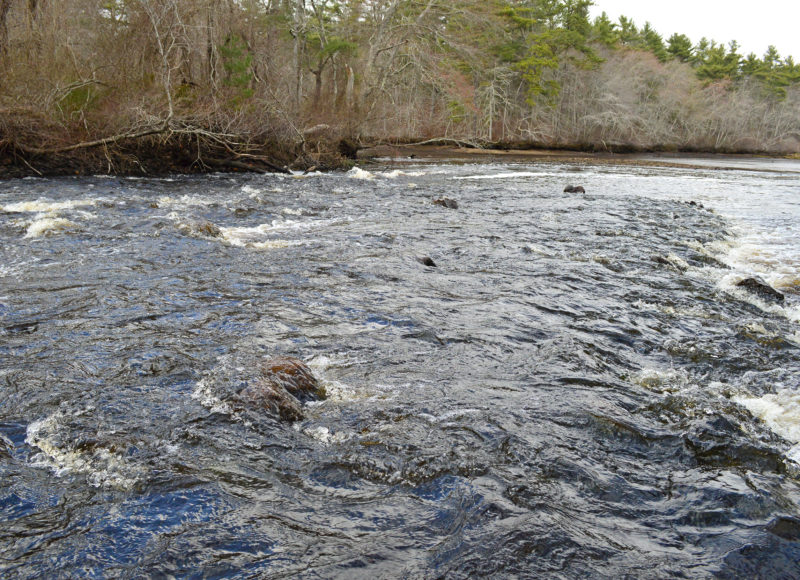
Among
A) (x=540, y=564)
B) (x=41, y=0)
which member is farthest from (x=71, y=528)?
(x=41, y=0)

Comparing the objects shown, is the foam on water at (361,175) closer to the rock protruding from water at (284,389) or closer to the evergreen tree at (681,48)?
the rock protruding from water at (284,389)

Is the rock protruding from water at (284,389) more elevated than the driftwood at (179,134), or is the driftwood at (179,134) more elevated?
the driftwood at (179,134)

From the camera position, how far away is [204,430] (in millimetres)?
3645

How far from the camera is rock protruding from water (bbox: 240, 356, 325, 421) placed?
390 centimetres

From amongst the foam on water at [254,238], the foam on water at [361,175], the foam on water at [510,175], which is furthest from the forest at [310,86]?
the foam on water at [254,238]

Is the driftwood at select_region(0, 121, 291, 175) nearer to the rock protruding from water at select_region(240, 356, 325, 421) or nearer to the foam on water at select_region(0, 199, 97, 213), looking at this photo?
the foam on water at select_region(0, 199, 97, 213)

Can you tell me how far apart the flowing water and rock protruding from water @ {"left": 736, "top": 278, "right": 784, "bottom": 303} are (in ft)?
0.34

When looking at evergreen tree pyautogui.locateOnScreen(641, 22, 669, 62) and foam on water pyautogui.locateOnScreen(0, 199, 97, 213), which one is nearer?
foam on water pyautogui.locateOnScreen(0, 199, 97, 213)

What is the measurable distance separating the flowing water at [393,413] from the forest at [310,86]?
8149mm

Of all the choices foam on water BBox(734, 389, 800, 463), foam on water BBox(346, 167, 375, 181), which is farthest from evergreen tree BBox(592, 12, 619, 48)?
foam on water BBox(734, 389, 800, 463)

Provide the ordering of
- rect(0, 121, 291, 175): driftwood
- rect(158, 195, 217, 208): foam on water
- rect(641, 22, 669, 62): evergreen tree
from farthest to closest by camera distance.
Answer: rect(641, 22, 669, 62): evergreen tree, rect(0, 121, 291, 175): driftwood, rect(158, 195, 217, 208): foam on water

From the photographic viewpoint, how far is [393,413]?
3.96m

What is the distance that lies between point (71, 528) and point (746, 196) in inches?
845

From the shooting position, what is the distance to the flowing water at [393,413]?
8.92 feet
